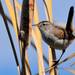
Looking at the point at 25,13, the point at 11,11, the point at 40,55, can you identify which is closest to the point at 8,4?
the point at 11,11

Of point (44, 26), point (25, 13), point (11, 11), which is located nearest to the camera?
point (25, 13)

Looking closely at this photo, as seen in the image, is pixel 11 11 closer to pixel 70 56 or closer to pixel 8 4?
pixel 8 4

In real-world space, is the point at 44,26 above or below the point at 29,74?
above

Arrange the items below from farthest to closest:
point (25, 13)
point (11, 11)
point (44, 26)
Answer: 1. point (11, 11)
2. point (44, 26)
3. point (25, 13)

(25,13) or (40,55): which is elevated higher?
(25,13)

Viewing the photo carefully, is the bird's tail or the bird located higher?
the bird's tail

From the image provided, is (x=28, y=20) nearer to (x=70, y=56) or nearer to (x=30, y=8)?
(x=30, y=8)

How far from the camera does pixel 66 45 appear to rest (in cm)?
48

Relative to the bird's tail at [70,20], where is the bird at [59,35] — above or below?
below

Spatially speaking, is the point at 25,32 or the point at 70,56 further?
the point at 70,56

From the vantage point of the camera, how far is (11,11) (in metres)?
0.62

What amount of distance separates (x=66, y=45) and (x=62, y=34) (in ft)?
0.07

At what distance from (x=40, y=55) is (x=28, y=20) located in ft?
0.64

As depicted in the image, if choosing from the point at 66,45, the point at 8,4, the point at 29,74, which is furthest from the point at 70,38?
the point at 8,4
